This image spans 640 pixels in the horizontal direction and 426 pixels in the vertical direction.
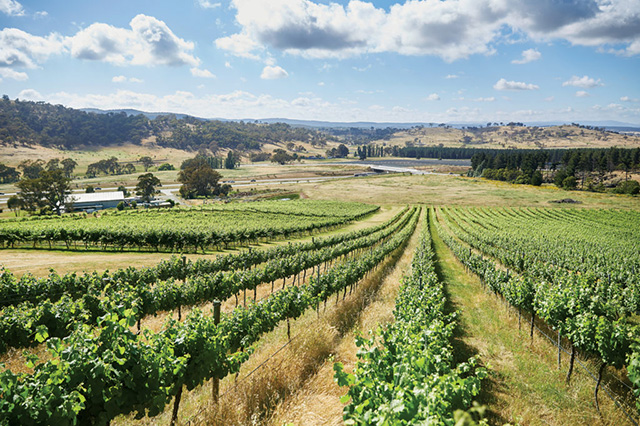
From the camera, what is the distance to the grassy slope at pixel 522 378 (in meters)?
9.12

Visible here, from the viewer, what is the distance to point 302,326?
15.0 meters

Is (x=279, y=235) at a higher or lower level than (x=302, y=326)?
lower

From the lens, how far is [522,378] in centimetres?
1122

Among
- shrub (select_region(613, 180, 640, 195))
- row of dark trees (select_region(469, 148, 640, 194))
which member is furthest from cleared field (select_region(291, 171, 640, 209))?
row of dark trees (select_region(469, 148, 640, 194))

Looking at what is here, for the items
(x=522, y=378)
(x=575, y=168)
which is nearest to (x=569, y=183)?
(x=575, y=168)

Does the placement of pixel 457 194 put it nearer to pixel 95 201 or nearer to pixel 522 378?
pixel 522 378

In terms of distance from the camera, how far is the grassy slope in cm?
912

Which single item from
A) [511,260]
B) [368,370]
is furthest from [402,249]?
[368,370]

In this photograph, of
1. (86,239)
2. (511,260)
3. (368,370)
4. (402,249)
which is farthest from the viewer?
(402,249)

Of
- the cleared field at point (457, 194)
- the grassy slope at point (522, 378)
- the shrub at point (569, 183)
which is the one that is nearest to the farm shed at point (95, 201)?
the cleared field at point (457, 194)

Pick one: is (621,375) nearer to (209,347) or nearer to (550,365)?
(550,365)

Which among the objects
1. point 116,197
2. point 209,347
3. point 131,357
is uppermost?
point 131,357

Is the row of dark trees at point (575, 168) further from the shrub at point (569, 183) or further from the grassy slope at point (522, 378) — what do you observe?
the grassy slope at point (522, 378)

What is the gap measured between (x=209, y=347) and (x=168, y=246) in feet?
107
